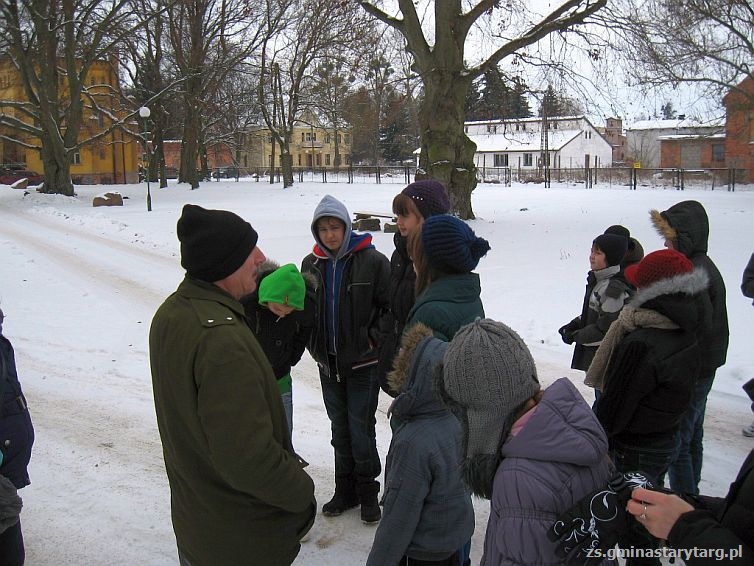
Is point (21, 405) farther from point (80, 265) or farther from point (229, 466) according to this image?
point (80, 265)

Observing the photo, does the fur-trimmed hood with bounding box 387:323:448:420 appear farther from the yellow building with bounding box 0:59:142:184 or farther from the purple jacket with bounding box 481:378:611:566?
the yellow building with bounding box 0:59:142:184

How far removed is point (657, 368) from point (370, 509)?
1.96 metres

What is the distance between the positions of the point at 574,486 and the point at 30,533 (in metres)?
3.51

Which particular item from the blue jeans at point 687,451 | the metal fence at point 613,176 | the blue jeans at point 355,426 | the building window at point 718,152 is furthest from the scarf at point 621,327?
the building window at point 718,152

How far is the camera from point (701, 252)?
449 centimetres

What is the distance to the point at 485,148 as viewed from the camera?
256ft

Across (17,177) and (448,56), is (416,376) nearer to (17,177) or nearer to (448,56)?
(448,56)

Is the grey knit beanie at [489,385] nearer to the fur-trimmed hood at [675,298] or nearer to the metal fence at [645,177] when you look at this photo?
the fur-trimmed hood at [675,298]

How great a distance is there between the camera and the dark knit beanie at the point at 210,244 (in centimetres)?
244

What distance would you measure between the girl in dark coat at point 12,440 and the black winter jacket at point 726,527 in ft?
9.23

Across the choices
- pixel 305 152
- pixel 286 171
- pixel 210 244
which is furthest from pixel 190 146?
pixel 305 152

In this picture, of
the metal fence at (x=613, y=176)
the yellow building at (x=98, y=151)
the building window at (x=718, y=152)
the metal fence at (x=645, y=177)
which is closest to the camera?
the metal fence at (x=645, y=177)

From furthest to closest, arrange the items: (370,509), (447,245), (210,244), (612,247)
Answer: (612,247) < (370,509) < (447,245) < (210,244)

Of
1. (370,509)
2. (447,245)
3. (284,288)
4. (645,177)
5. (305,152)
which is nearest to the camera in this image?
(447,245)
